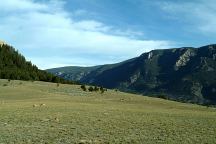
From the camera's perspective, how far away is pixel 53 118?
4016 centimetres

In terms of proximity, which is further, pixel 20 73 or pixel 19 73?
pixel 20 73

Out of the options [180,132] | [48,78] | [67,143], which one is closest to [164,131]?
[180,132]

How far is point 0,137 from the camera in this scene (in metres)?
28.5

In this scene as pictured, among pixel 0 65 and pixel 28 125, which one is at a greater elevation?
pixel 0 65

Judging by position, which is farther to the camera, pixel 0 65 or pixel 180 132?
pixel 0 65

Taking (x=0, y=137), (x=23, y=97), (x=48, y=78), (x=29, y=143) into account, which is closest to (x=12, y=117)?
(x=0, y=137)

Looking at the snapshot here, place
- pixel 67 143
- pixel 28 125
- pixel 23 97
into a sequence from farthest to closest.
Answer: pixel 23 97, pixel 28 125, pixel 67 143

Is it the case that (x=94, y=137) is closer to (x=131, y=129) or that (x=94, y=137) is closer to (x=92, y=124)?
(x=131, y=129)

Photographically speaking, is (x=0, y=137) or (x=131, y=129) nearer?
(x=0, y=137)

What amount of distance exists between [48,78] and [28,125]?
148 metres

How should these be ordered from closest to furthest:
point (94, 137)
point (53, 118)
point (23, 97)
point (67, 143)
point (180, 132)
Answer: point (67, 143), point (94, 137), point (180, 132), point (53, 118), point (23, 97)

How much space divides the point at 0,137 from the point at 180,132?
11489mm

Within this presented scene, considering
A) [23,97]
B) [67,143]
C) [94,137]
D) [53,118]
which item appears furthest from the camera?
[23,97]

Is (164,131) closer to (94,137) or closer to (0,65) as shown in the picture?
(94,137)
